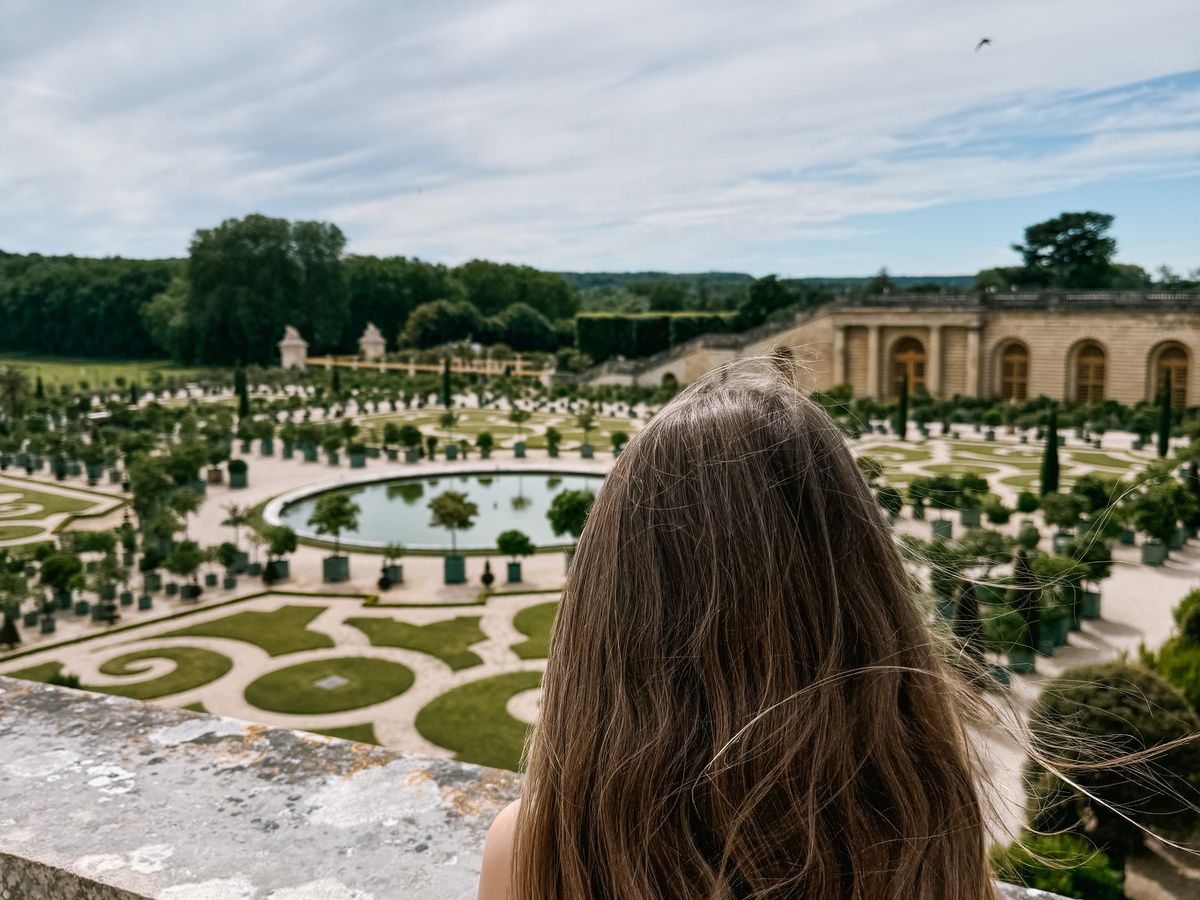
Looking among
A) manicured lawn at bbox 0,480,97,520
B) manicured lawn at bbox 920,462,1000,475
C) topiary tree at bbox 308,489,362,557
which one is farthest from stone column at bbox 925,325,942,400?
manicured lawn at bbox 0,480,97,520

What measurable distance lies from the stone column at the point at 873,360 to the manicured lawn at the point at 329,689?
3453 centimetres

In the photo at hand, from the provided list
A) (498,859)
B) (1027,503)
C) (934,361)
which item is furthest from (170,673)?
(934,361)

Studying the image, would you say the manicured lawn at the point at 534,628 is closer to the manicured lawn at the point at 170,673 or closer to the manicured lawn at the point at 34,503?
the manicured lawn at the point at 170,673

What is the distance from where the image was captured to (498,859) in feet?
4.76

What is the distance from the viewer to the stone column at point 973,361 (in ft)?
133

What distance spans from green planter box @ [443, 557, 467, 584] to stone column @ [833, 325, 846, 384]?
31.8 meters

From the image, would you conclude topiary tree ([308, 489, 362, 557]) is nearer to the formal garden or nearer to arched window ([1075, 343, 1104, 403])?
the formal garden

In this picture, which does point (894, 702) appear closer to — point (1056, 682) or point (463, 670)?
point (1056, 682)

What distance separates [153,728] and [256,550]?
15.1 meters

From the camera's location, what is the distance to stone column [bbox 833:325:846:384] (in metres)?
43.7

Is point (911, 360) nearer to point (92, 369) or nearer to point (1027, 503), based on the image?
point (1027, 503)

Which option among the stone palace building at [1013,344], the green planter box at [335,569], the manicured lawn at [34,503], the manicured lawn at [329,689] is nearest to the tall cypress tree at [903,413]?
the stone palace building at [1013,344]

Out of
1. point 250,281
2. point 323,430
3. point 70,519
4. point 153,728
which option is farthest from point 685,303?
point 153,728

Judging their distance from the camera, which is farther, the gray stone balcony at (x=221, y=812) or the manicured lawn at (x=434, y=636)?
the manicured lawn at (x=434, y=636)
